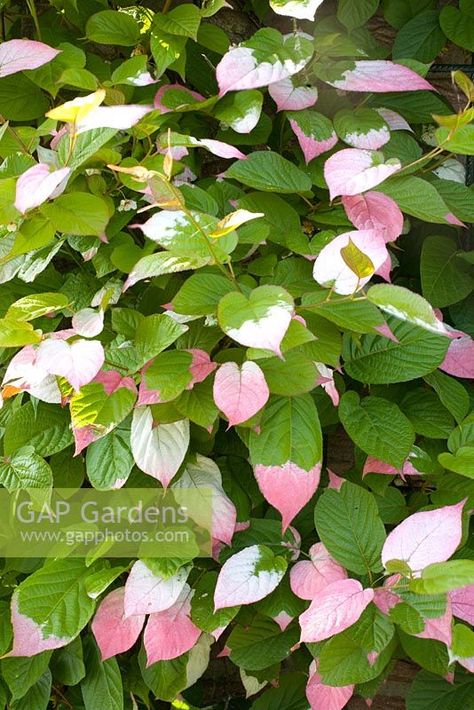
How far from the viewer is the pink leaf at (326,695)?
1.01m

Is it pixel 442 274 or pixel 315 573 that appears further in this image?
pixel 442 274

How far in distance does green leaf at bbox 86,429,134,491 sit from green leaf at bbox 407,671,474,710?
0.56 m

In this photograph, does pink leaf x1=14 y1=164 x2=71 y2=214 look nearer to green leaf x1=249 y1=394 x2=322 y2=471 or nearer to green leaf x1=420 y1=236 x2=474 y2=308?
green leaf x1=249 y1=394 x2=322 y2=471

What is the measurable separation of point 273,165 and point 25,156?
0.34 metres

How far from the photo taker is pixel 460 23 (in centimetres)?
129

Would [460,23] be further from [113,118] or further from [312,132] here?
[113,118]

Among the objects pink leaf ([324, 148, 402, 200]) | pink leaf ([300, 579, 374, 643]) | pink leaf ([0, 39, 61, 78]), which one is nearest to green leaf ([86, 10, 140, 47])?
pink leaf ([0, 39, 61, 78])

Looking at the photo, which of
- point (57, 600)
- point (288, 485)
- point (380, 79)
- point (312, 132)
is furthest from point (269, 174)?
point (57, 600)

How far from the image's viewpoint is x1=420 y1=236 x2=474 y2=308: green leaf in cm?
124

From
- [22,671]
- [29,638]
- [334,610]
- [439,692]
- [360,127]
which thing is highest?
[360,127]

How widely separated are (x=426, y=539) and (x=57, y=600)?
19.8 inches

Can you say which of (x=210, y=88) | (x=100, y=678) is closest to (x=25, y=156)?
(x=210, y=88)

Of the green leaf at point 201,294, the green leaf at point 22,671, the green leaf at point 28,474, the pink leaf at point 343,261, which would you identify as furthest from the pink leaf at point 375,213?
the green leaf at point 22,671

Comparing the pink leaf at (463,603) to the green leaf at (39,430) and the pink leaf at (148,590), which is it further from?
the green leaf at (39,430)
